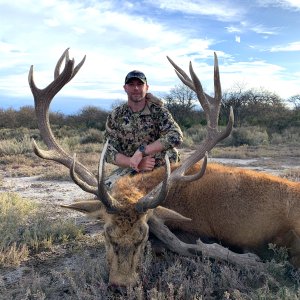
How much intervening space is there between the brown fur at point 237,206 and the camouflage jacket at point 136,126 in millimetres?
998

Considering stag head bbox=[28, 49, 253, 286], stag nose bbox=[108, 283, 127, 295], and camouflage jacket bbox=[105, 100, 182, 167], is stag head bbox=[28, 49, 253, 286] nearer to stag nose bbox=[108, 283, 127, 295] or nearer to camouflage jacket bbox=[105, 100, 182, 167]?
stag nose bbox=[108, 283, 127, 295]

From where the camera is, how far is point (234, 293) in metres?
3.71

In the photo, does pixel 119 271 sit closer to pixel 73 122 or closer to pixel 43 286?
pixel 43 286

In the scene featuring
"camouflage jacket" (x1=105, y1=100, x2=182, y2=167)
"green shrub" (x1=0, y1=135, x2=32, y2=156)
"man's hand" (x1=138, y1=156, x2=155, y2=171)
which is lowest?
"green shrub" (x1=0, y1=135, x2=32, y2=156)

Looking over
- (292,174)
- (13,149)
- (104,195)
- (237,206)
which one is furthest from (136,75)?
(13,149)

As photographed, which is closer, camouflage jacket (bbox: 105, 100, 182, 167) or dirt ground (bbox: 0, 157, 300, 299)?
dirt ground (bbox: 0, 157, 300, 299)

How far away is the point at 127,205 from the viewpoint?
13.1ft

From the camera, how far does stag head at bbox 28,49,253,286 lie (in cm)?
378

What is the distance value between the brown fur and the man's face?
1.22 m

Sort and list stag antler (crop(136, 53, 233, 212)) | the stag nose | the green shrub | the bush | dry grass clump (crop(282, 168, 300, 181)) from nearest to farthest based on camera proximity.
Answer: the stag nose → stag antler (crop(136, 53, 233, 212)) → dry grass clump (crop(282, 168, 300, 181)) → the green shrub → the bush

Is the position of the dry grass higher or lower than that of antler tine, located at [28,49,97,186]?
lower

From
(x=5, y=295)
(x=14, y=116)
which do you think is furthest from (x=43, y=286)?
(x=14, y=116)

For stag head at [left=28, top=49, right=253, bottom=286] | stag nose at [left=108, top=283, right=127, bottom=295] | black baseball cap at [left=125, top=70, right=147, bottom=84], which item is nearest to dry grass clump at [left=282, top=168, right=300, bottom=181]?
stag head at [left=28, top=49, right=253, bottom=286]

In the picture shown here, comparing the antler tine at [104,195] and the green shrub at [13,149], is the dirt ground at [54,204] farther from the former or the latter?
the green shrub at [13,149]
